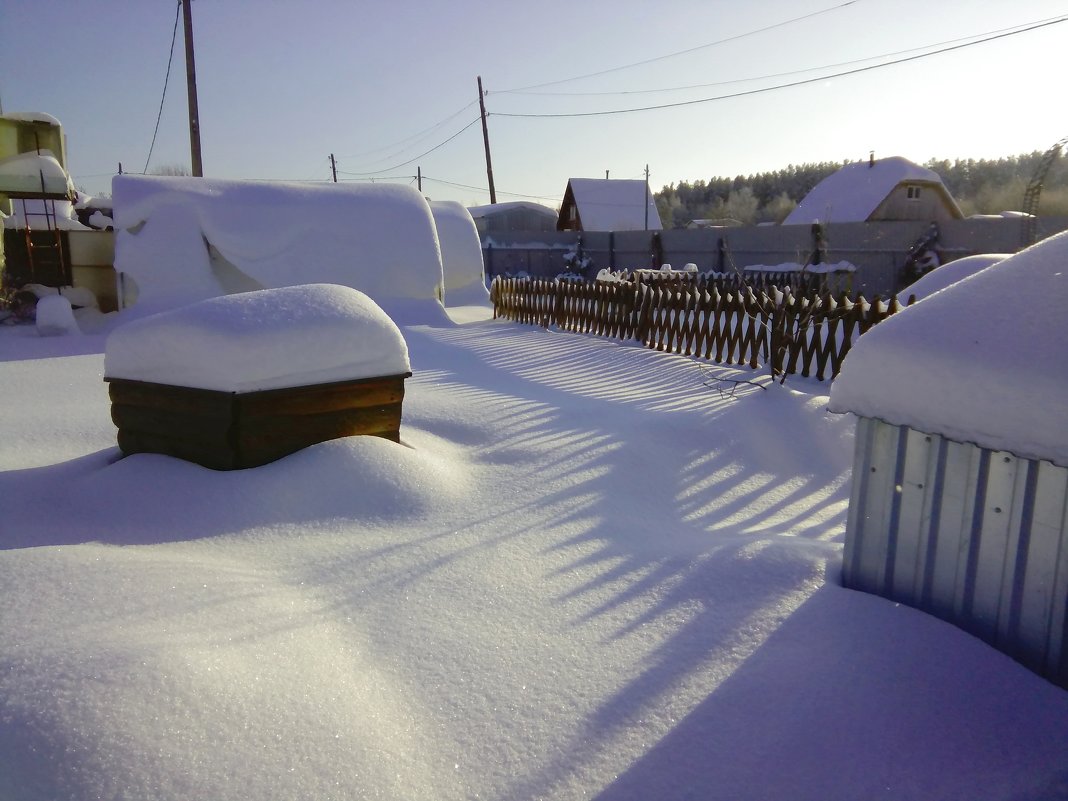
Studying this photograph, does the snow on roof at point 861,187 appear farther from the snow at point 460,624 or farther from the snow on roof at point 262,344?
the snow at point 460,624

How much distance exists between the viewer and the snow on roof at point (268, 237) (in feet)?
46.6

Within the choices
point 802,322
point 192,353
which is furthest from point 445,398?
point 802,322

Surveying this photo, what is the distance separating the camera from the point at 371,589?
334 centimetres

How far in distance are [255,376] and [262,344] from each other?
0.22 m

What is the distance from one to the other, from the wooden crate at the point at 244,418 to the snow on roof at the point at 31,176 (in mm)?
13299

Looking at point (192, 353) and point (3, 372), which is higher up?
point (192, 353)

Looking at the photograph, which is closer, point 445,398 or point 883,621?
point 883,621

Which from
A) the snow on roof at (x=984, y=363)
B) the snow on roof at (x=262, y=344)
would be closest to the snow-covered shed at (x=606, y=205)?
the snow on roof at (x=262, y=344)

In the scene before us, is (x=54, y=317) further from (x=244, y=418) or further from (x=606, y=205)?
(x=606, y=205)

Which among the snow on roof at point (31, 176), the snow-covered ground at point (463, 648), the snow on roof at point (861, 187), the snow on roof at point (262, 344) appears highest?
the snow on roof at point (861, 187)

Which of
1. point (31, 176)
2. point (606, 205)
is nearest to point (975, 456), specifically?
point (31, 176)

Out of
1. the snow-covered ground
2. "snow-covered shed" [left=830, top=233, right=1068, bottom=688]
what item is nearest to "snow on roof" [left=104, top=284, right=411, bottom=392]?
the snow-covered ground

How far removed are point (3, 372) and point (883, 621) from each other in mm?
11421

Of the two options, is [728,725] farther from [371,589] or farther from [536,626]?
[371,589]
